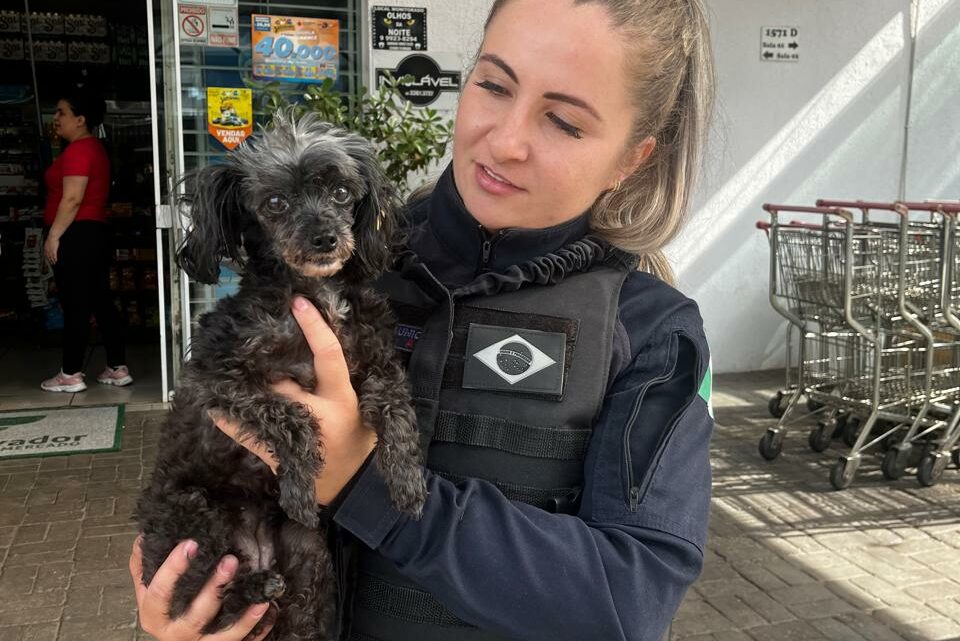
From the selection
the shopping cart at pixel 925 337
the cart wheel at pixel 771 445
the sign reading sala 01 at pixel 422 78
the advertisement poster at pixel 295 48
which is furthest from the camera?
the sign reading sala 01 at pixel 422 78

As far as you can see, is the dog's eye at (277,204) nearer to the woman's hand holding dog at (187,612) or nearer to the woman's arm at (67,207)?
the woman's hand holding dog at (187,612)

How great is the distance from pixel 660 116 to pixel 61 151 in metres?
9.62

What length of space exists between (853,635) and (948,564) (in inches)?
43.6

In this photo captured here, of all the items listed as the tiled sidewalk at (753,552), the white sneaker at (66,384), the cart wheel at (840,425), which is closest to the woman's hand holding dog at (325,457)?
the tiled sidewalk at (753,552)

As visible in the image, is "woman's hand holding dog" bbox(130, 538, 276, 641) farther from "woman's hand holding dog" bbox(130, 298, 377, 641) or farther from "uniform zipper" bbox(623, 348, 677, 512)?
"uniform zipper" bbox(623, 348, 677, 512)

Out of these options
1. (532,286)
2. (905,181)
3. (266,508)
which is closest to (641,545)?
(532,286)

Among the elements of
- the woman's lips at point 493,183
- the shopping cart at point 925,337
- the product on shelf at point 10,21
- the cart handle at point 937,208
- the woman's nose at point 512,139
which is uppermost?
the product on shelf at point 10,21

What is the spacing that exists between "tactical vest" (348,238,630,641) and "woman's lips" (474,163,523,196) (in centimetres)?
15

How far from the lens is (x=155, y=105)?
678cm

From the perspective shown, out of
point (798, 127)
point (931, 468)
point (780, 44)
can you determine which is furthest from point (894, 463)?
point (780, 44)

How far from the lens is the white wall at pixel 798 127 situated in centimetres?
825

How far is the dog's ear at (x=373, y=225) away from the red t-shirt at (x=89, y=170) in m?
6.13

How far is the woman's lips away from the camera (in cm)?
163

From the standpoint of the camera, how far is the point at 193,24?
21.7 feet
